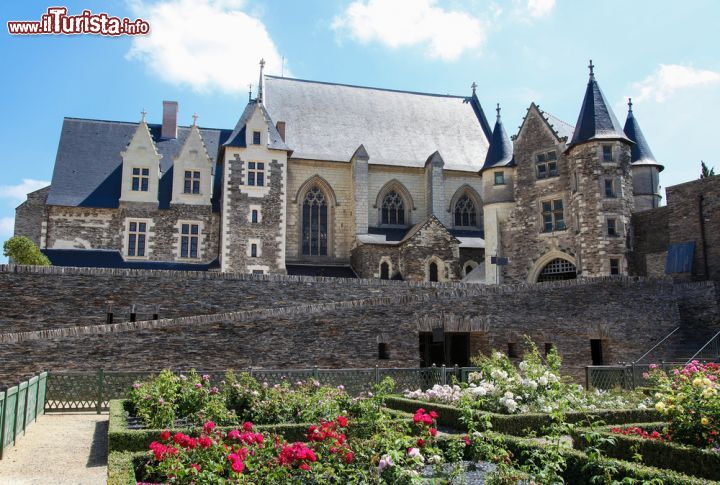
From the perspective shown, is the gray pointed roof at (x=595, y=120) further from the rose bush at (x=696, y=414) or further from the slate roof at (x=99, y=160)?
the rose bush at (x=696, y=414)

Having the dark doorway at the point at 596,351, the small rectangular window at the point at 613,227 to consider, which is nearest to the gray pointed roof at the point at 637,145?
the small rectangular window at the point at 613,227

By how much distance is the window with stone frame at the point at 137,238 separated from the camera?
33094 mm

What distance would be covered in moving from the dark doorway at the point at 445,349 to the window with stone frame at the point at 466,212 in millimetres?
15057

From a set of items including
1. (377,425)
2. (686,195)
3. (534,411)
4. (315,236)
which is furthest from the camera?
(315,236)

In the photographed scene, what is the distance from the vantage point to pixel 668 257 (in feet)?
93.6

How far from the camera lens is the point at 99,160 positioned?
118 ft

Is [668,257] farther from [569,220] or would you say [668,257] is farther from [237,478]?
[237,478]

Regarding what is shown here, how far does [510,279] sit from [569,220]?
13.4ft

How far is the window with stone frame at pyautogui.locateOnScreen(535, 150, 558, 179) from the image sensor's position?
32.6 m

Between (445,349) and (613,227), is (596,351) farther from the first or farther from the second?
(613,227)

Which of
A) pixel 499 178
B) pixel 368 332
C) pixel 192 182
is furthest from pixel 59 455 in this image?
pixel 499 178

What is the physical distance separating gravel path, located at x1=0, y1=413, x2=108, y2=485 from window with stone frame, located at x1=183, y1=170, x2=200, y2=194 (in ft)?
72.6

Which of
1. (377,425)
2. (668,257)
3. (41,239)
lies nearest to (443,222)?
(668,257)

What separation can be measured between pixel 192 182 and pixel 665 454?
98.6 feet
